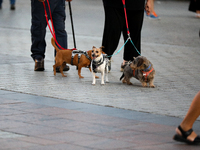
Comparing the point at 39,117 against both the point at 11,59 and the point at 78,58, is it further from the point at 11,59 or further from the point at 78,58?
the point at 11,59

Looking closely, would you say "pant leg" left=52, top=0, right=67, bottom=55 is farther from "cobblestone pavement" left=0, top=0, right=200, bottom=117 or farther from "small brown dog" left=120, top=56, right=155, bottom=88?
"small brown dog" left=120, top=56, right=155, bottom=88

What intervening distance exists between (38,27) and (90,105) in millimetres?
3089

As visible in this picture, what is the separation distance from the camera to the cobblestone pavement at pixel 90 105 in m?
4.31

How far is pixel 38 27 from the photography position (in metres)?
8.41

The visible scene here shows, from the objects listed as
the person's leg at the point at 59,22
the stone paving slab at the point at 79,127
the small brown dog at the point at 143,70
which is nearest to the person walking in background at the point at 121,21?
the person's leg at the point at 59,22

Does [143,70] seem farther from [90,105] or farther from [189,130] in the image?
[189,130]

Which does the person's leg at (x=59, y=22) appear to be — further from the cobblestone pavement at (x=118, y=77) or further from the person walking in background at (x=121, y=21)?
the person walking in background at (x=121, y=21)

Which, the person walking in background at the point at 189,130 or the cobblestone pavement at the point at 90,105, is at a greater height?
the person walking in background at the point at 189,130

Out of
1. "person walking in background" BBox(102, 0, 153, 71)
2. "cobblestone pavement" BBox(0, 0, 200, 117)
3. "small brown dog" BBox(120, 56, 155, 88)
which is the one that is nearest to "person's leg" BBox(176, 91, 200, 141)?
"cobblestone pavement" BBox(0, 0, 200, 117)

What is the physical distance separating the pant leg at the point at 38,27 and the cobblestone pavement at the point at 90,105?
0.38m

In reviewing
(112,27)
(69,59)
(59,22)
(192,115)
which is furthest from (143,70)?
(192,115)

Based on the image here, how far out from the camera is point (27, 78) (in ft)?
25.0

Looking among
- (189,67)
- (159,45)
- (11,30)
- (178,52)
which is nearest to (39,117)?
(189,67)

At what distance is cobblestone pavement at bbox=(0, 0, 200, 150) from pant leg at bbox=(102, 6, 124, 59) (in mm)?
540
